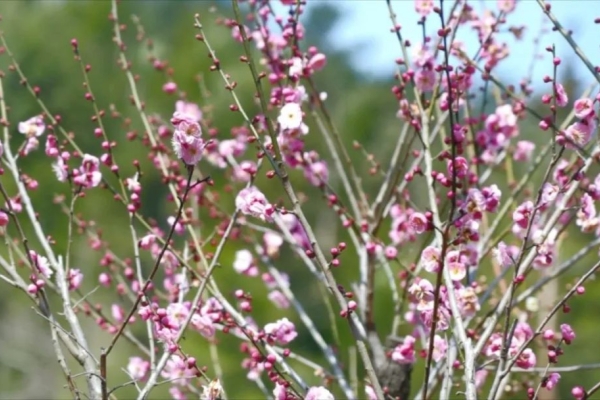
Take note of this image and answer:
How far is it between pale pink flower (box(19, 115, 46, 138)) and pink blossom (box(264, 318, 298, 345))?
0.96 m

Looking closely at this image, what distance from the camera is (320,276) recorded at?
2742 mm

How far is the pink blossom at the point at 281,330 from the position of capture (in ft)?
7.67

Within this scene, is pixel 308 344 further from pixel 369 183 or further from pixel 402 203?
pixel 402 203

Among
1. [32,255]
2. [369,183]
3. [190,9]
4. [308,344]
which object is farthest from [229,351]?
[190,9]

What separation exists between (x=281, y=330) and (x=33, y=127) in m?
1.01

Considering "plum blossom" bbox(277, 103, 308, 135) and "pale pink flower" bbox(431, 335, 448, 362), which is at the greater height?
"plum blossom" bbox(277, 103, 308, 135)

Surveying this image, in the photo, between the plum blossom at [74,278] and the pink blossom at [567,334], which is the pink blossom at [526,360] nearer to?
the pink blossom at [567,334]

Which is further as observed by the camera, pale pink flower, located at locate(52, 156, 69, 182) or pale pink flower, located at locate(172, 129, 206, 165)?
pale pink flower, located at locate(52, 156, 69, 182)

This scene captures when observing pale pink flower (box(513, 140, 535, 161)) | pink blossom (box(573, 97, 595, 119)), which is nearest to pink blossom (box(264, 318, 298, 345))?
pink blossom (box(573, 97, 595, 119))

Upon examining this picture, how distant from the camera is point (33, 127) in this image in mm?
2723

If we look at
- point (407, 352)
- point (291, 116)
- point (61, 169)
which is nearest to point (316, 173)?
point (291, 116)

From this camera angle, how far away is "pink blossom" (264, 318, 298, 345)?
2.34 m

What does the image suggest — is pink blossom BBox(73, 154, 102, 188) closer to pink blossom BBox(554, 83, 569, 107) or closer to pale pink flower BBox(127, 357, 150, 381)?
pale pink flower BBox(127, 357, 150, 381)

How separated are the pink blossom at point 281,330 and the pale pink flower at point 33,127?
963 mm
